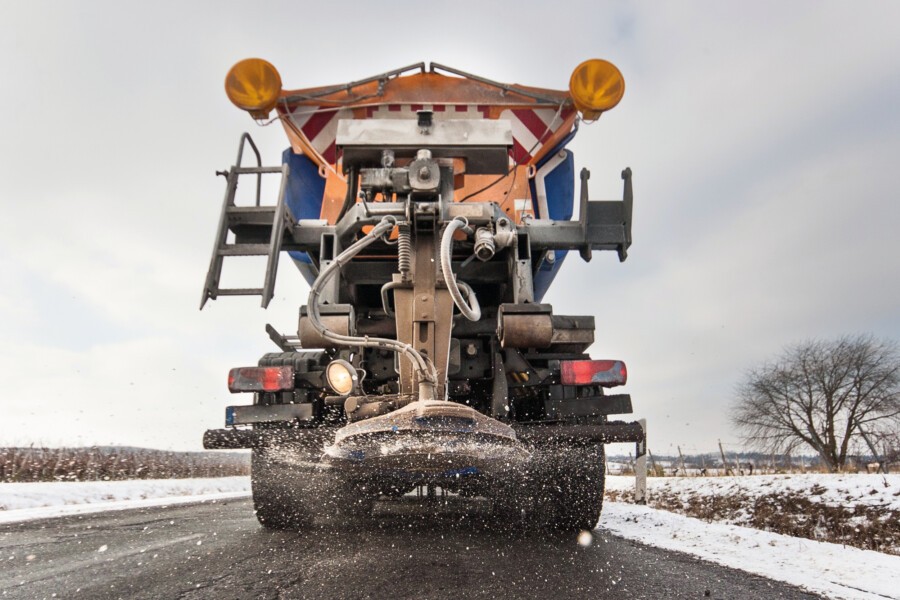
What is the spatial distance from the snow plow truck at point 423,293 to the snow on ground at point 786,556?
56cm

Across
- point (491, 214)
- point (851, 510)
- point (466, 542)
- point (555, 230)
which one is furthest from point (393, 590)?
point (851, 510)

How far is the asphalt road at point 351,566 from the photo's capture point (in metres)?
2.04

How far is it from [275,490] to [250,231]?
1585mm

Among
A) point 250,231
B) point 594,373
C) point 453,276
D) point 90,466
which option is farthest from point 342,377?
point 90,466

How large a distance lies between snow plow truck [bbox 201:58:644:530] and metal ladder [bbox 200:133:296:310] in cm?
1

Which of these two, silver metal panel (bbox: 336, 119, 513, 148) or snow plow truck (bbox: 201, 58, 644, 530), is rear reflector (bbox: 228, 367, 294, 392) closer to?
snow plow truck (bbox: 201, 58, 644, 530)

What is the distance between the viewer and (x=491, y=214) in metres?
3.31

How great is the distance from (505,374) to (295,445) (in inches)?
50.3

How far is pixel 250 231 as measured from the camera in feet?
11.7


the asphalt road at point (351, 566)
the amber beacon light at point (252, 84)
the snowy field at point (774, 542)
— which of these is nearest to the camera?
the asphalt road at point (351, 566)

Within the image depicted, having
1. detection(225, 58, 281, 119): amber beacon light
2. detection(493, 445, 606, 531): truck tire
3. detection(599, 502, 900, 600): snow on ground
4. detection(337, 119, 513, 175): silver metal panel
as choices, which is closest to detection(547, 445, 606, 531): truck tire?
detection(493, 445, 606, 531): truck tire

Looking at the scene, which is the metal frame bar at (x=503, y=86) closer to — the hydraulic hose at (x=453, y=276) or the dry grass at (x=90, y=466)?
the hydraulic hose at (x=453, y=276)

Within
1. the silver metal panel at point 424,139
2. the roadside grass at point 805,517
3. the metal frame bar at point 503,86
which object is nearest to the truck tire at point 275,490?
the silver metal panel at point 424,139

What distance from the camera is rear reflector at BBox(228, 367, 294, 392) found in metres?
3.33
